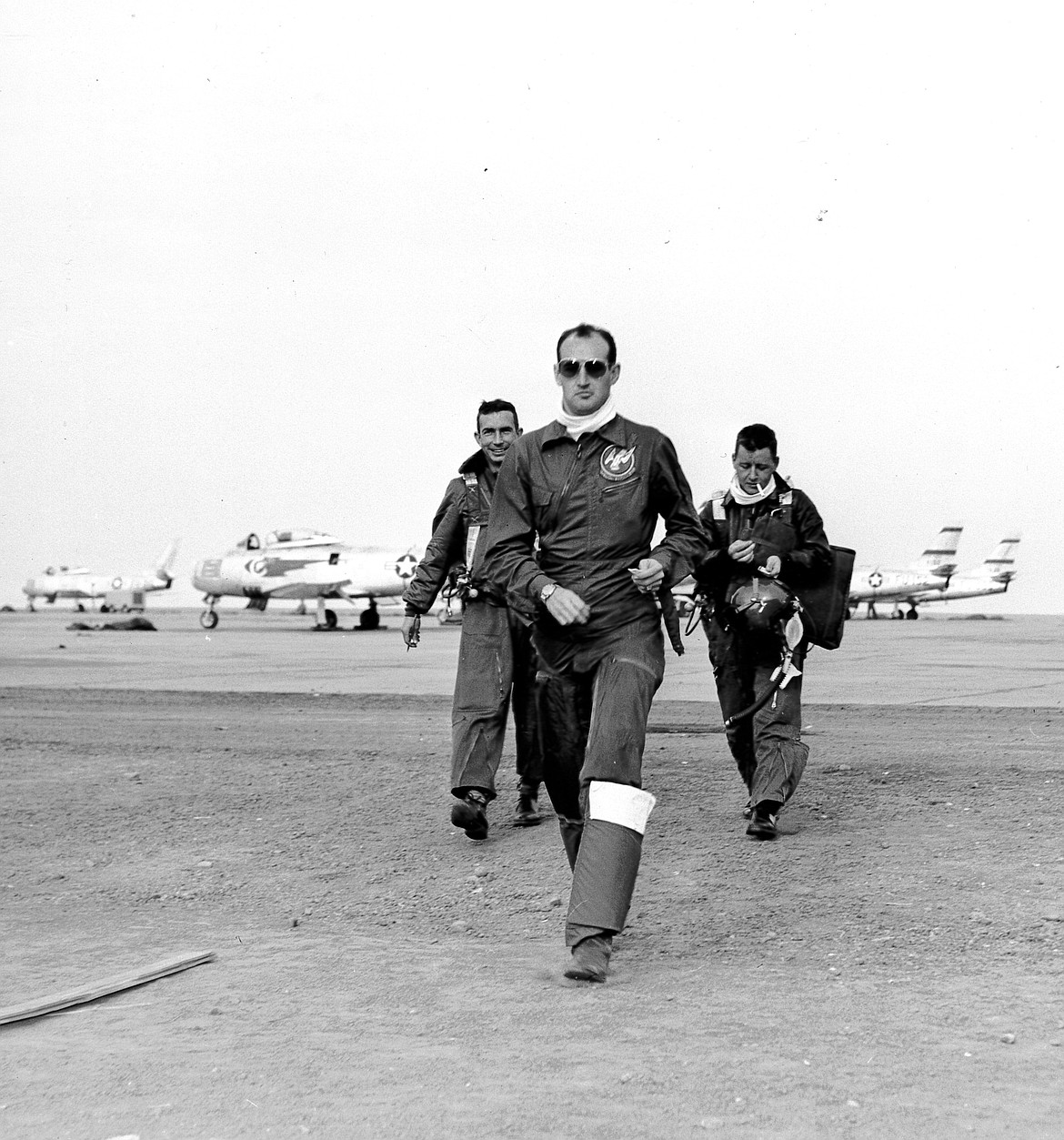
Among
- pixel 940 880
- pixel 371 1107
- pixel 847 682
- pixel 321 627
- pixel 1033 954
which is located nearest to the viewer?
pixel 371 1107

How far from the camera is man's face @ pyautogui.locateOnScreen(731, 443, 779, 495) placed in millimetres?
6758

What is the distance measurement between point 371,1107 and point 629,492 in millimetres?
2251

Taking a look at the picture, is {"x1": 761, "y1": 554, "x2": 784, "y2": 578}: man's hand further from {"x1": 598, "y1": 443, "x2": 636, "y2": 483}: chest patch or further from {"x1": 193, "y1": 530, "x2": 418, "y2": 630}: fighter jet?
{"x1": 193, "y1": 530, "x2": 418, "y2": 630}: fighter jet

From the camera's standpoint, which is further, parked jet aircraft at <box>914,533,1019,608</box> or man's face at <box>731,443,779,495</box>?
parked jet aircraft at <box>914,533,1019,608</box>

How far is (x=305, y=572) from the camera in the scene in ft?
148

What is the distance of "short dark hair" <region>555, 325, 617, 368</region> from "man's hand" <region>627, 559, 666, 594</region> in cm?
70

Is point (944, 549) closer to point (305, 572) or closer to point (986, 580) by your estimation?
point (986, 580)

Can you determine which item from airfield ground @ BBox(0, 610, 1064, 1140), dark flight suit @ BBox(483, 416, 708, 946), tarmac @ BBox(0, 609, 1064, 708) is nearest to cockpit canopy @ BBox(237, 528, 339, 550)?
tarmac @ BBox(0, 609, 1064, 708)

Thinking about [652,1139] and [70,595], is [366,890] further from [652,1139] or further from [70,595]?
[70,595]

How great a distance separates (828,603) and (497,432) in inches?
68.5

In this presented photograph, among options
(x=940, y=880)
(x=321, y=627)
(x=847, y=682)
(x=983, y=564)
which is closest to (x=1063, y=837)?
(x=940, y=880)

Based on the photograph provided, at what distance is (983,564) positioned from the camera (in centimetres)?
10069

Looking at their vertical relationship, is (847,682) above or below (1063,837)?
A: below

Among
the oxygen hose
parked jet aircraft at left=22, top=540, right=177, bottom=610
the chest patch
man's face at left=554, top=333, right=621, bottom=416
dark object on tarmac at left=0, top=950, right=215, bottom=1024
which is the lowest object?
parked jet aircraft at left=22, top=540, right=177, bottom=610
